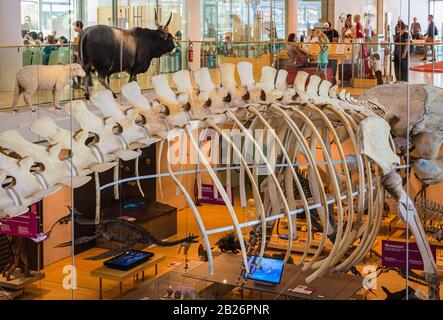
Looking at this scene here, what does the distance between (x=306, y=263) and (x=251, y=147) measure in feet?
2.27

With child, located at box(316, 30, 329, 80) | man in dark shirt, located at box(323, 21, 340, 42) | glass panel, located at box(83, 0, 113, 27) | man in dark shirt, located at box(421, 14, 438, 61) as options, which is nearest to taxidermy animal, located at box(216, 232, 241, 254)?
child, located at box(316, 30, 329, 80)

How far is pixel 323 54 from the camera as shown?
13.8 ft

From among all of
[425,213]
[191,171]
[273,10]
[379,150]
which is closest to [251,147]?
[191,171]

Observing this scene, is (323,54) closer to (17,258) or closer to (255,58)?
(255,58)

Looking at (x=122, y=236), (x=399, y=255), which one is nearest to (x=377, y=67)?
(x=399, y=255)

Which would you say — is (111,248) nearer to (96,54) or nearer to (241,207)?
(241,207)

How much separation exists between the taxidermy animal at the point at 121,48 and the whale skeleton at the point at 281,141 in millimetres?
1126

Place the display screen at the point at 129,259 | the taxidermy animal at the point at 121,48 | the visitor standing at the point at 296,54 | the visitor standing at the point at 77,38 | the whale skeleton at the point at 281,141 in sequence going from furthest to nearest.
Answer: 1. the taxidermy animal at the point at 121,48
2. the visitor standing at the point at 77,38
3. the visitor standing at the point at 296,54
4. the display screen at the point at 129,259
5. the whale skeleton at the point at 281,141

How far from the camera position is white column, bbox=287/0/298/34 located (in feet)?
14.7

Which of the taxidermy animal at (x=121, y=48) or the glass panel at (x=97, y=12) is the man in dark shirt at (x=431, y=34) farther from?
the glass panel at (x=97, y=12)

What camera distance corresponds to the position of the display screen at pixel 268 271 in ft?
12.5

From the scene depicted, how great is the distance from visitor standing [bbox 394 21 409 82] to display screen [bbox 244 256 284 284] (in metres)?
1.19

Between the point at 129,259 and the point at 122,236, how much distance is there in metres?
0.16

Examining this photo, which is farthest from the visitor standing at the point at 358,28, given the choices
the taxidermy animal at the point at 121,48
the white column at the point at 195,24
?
the taxidermy animal at the point at 121,48
